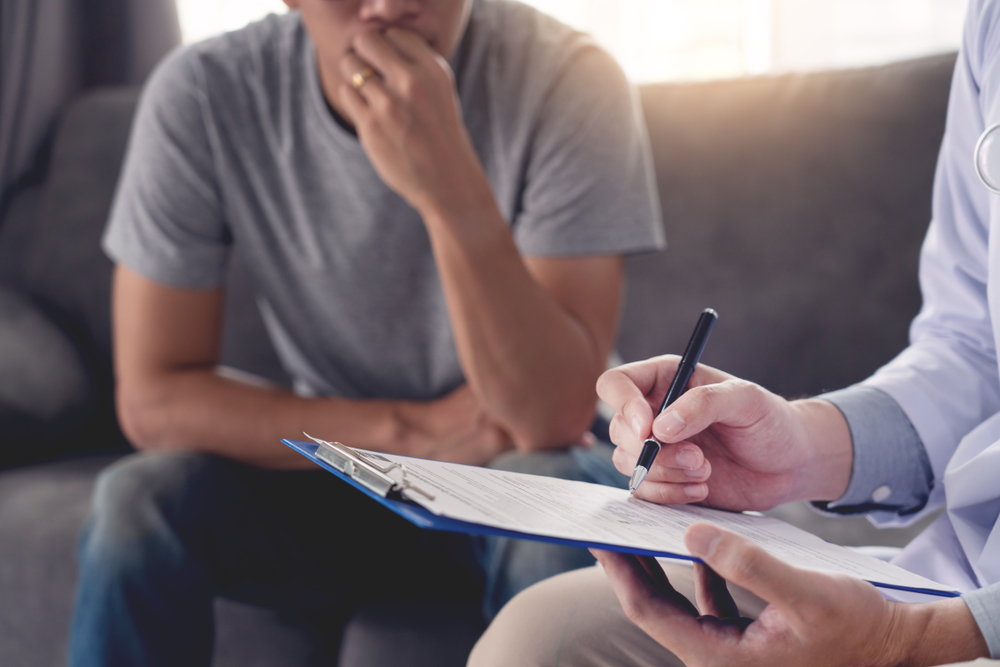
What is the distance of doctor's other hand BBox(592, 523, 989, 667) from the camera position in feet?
1.13

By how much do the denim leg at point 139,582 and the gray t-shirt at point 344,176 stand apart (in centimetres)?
33

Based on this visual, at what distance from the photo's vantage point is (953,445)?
23.2 inches

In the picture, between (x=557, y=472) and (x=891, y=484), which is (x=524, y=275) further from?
(x=891, y=484)

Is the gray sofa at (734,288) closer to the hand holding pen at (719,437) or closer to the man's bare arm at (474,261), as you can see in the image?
the man's bare arm at (474,261)

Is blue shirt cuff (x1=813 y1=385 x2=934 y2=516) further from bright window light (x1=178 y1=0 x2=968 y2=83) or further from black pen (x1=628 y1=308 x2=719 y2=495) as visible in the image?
bright window light (x1=178 y1=0 x2=968 y2=83)

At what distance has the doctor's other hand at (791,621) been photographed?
0.34m

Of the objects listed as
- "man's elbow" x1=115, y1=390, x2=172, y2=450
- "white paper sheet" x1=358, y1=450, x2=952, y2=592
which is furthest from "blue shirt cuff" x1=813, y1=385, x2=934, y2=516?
"man's elbow" x1=115, y1=390, x2=172, y2=450

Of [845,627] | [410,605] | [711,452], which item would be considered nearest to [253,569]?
[410,605]

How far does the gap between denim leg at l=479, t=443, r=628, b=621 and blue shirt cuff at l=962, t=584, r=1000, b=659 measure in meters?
0.31

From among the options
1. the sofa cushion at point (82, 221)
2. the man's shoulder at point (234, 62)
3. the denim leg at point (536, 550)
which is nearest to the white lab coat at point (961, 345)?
the denim leg at point (536, 550)

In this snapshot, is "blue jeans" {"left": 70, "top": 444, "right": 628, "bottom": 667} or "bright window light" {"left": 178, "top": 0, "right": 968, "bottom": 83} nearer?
"blue jeans" {"left": 70, "top": 444, "right": 628, "bottom": 667}

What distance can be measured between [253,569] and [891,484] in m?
0.71

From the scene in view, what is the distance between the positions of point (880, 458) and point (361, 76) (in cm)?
72

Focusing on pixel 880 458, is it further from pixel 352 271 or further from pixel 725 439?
pixel 352 271
